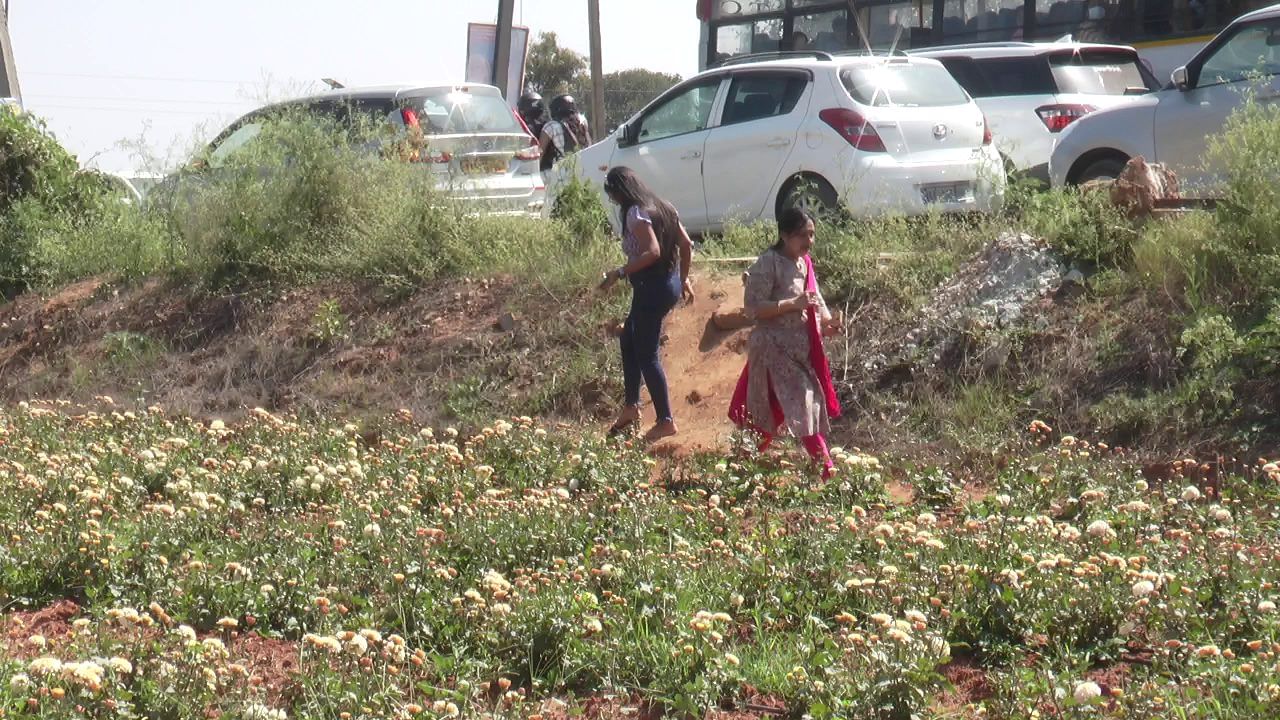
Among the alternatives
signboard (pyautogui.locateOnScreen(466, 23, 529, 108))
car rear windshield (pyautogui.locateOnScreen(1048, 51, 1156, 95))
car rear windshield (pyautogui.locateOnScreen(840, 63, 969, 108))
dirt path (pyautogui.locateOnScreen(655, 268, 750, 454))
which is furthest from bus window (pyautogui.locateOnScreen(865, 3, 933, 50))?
dirt path (pyautogui.locateOnScreen(655, 268, 750, 454))

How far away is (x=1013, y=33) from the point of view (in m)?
17.4

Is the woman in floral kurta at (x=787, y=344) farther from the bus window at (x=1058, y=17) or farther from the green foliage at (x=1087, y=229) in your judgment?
the bus window at (x=1058, y=17)

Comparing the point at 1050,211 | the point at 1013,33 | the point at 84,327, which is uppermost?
the point at 1013,33

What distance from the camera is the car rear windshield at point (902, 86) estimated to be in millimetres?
11523

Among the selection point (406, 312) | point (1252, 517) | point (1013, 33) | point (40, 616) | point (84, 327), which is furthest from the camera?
point (1013, 33)

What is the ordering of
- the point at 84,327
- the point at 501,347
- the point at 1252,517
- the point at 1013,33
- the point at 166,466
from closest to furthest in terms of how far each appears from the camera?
the point at 1252,517
the point at 166,466
the point at 501,347
the point at 84,327
the point at 1013,33

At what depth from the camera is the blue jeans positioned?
8.48 m

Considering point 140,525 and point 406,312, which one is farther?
point 406,312

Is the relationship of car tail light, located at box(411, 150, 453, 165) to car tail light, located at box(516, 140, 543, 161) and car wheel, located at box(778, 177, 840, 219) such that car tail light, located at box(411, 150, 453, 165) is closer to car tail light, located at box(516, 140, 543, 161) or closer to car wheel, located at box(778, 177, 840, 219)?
car tail light, located at box(516, 140, 543, 161)

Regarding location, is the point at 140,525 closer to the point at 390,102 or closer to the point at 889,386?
the point at 889,386

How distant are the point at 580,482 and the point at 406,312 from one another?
468 cm

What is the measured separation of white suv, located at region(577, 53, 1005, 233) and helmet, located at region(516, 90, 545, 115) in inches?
218

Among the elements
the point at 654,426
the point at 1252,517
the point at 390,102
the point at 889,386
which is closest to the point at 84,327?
the point at 390,102

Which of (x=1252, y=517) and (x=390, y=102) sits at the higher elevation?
(x=390, y=102)
